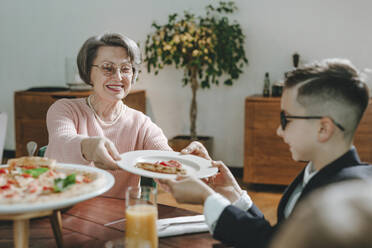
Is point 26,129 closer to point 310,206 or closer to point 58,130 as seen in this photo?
point 58,130

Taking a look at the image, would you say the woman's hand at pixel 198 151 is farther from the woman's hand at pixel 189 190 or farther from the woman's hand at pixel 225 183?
the woman's hand at pixel 189 190

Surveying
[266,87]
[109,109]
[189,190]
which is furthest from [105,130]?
[266,87]

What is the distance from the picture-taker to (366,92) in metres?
1.08

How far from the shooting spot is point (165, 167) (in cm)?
148

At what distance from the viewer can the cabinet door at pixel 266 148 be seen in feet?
12.5

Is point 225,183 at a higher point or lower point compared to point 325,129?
lower

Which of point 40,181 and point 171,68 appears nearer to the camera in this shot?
point 40,181

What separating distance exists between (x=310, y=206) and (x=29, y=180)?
0.90 meters

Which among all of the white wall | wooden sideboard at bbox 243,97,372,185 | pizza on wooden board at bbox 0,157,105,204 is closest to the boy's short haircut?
pizza on wooden board at bbox 0,157,105,204

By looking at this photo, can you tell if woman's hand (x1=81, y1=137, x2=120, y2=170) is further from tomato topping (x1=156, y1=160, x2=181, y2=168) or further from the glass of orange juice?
the glass of orange juice

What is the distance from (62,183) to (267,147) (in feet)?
9.76

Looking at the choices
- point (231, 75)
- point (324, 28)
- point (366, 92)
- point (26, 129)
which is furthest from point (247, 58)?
point (366, 92)

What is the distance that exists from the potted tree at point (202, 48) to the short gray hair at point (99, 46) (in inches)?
77.5

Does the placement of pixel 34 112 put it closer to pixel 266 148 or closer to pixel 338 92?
pixel 266 148
